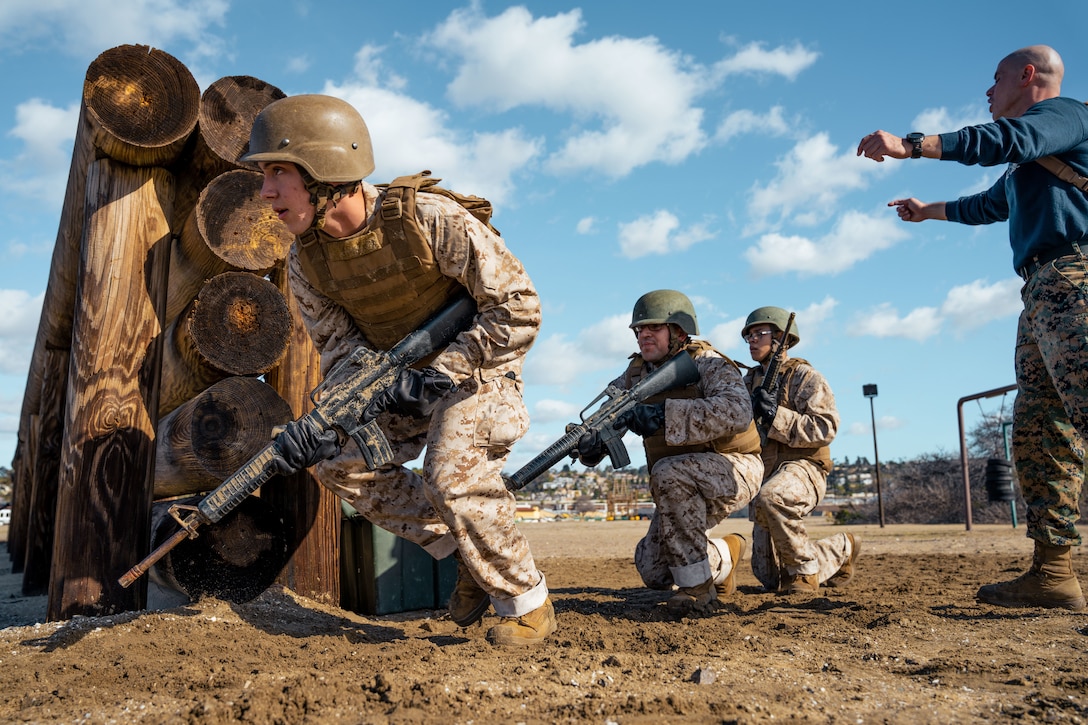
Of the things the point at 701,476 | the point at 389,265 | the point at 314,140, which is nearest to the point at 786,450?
the point at 701,476

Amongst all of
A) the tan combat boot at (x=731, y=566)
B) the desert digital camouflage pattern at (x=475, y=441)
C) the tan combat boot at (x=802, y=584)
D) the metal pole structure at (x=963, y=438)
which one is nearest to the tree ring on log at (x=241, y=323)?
the desert digital camouflage pattern at (x=475, y=441)

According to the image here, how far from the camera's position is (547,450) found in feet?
14.8

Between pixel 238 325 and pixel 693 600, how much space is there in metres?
2.79

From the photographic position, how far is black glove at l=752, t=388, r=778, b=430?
5.52 metres

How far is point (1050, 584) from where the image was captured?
3.88 metres

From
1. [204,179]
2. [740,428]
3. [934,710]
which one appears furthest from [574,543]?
[934,710]

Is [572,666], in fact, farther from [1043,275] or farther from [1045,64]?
[1045,64]

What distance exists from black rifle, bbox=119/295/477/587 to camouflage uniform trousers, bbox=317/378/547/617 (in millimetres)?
182

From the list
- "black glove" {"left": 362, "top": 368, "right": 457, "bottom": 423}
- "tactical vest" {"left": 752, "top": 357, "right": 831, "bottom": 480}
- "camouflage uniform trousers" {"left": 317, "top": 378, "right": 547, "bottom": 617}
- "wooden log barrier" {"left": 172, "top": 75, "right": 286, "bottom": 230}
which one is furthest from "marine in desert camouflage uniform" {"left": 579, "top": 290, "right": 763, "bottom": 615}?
"wooden log barrier" {"left": 172, "top": 75, "right": 286, "bottom": 230}

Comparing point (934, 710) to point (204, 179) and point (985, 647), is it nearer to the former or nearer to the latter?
point (985, 647)

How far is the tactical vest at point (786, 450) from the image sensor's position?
554cm

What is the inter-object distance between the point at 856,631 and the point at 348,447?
230 centimetres

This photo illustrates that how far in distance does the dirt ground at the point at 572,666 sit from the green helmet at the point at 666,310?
165cm

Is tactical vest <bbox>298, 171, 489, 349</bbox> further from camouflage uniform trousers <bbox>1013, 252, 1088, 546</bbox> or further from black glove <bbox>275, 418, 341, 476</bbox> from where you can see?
camouflage uniform trousers <bbox>1013, 252, 1088, 546</bbox>
